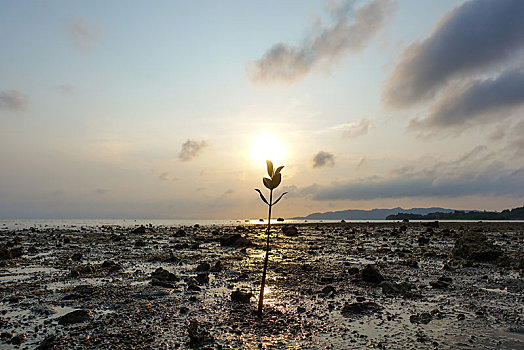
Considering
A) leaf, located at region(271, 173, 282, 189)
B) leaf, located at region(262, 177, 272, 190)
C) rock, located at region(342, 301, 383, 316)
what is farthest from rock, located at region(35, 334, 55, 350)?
rock, located at region(342, 301, 383, 316)

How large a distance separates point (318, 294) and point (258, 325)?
4.62m

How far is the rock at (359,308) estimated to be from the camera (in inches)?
425

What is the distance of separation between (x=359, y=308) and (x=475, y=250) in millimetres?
16341

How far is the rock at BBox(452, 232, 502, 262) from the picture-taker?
858 inches

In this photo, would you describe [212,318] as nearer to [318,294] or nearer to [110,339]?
[110,339]

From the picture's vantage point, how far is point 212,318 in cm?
1026

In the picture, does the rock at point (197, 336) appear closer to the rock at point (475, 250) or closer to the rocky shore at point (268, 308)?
the rocky shore at point (268, 308)

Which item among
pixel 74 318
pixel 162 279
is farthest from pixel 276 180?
pixel 162 279

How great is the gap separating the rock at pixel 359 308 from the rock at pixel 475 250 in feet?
49.7

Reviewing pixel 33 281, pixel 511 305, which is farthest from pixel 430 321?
pixel 33 281

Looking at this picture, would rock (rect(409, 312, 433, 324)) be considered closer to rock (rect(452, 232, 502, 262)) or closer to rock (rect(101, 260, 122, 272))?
rock (rect(452, 232, 502, 262))

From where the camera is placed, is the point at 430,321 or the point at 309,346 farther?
the point at 430,321

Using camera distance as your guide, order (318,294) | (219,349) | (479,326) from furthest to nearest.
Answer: (318,294) < (479,326) < (219,349)

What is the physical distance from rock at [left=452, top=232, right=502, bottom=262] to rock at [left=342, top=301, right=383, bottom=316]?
49.7 feet
